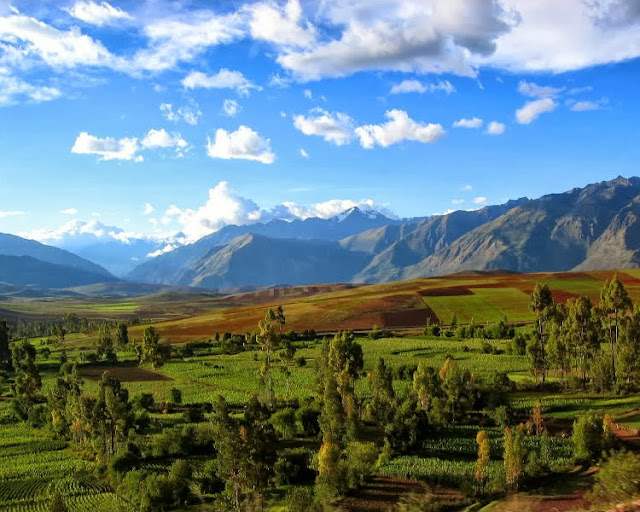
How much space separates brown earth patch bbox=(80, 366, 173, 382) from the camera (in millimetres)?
110500

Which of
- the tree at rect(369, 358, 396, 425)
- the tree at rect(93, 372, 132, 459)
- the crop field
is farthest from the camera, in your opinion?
the tree at rect(93, 372, 132, 459)

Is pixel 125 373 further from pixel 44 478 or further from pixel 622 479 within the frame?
pixel 622 479

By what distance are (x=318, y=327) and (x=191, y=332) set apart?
44.6 m

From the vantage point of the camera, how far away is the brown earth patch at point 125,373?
110 m

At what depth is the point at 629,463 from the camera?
56.8 feet

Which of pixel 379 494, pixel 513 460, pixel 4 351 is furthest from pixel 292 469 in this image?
pixel 4 351

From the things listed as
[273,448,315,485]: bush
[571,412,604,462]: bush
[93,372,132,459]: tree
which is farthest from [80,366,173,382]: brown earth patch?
[571,412,604,462]: bush

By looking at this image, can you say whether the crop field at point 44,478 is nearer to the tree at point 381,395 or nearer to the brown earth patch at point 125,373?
the tree at point 381,395

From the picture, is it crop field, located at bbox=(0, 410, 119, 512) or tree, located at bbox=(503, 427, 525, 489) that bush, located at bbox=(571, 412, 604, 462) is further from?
crop field, located at bbox=(0, 410, 119, 512)

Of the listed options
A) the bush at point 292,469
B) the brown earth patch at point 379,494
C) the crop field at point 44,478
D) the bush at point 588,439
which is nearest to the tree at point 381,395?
the bush at point 292,469

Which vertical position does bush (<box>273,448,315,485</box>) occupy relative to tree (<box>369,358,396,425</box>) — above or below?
below

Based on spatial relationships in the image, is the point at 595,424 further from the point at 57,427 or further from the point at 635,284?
the point at 635,284

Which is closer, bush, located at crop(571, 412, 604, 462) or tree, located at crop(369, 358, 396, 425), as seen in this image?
bush, located at crop(571, 412, 604, 462)

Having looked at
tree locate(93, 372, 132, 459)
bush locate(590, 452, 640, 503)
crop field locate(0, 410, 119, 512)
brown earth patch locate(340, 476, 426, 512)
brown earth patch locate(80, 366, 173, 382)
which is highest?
bush locate(590, 452, 640, 503)
